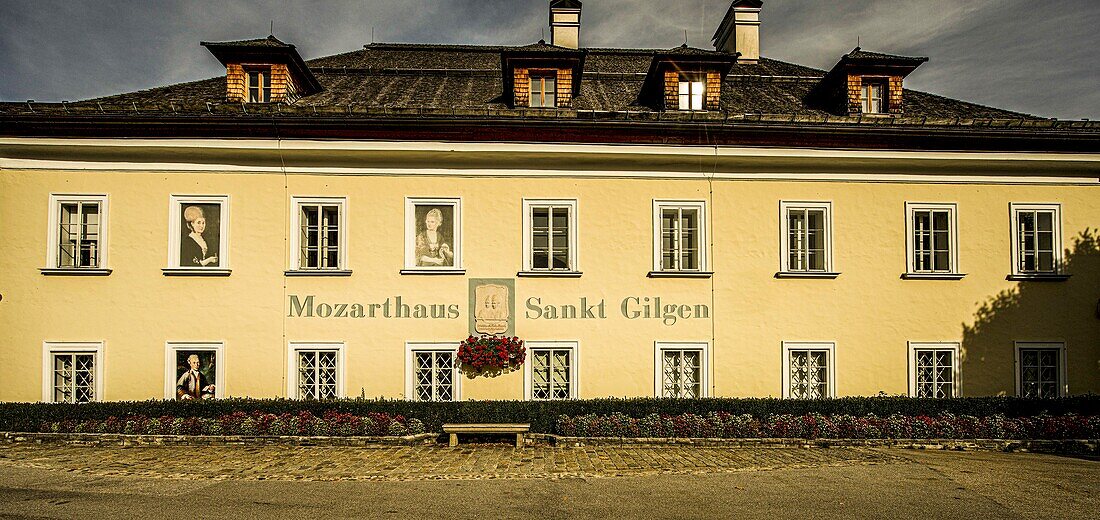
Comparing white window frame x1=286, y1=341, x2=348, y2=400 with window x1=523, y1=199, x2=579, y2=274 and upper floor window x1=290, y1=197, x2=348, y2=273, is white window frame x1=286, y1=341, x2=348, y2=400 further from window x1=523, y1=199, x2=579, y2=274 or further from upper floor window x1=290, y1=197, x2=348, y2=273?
window x1=523, y1=199, x2=579, y2=274

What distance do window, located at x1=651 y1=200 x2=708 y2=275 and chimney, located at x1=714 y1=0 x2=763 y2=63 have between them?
8.13m

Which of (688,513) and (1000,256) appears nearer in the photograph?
(688,513)

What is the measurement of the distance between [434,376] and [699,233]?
6259 millimetres

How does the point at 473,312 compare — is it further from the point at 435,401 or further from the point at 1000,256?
the point at 1000,256

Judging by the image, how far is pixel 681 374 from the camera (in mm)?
15195

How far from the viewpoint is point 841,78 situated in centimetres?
1664

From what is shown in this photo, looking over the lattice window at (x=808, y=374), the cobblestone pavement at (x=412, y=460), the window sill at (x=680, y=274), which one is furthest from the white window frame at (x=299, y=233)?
the lattice window at (x=808, y=374)

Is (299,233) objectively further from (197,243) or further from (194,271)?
(194,271)

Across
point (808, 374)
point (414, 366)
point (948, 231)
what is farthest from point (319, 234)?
point (948, 231)

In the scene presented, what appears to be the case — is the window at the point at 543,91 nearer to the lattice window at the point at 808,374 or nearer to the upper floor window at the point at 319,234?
the upper floor window at the point at 319,234

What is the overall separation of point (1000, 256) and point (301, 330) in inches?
580

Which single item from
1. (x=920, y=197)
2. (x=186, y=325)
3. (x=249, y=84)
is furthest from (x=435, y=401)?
(x=920, y=197)

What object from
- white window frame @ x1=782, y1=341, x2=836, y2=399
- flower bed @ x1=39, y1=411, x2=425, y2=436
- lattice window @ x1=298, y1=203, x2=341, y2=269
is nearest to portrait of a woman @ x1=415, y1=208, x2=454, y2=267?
lattice window @ x1=298, y1=203, x2=341, y2=269

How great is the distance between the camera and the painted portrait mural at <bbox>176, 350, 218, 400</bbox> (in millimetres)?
14703
